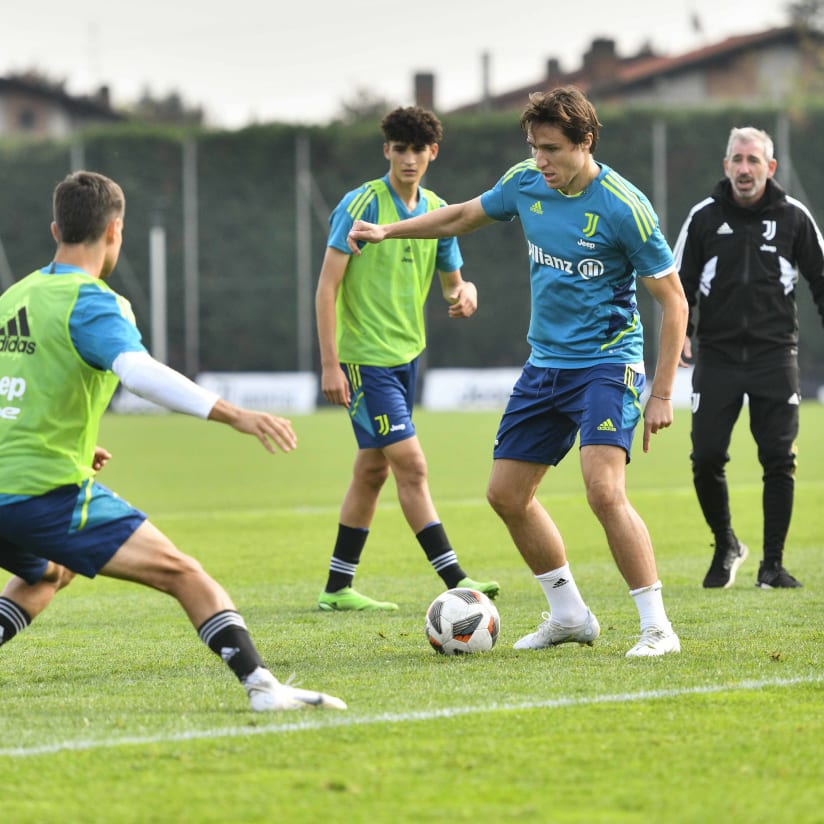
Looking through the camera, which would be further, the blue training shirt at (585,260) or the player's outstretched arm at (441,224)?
the player's outstretched arm at (441,224)

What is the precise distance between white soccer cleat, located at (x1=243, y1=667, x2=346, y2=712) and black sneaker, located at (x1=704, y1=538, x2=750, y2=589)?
159 inches

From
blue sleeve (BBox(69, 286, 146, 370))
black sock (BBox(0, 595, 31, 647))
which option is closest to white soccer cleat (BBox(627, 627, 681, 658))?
black sock (BBox(0, 595, 31, 647))

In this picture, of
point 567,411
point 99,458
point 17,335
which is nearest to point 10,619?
point 99,458

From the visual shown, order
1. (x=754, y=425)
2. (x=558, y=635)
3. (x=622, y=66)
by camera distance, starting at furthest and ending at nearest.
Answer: (x=622, y=66), (x=754, y=425), (x=558, y=635)

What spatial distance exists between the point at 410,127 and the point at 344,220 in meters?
0.60

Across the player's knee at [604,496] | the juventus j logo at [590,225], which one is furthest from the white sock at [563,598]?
the juventus j logo at [590,225]

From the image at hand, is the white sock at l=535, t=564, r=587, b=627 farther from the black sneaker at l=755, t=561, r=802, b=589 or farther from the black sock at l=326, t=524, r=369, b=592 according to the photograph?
the black sneaker at l=755, t=561, r=802, b=589

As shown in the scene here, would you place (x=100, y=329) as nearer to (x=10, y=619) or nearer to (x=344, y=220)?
(x=10, y=619)

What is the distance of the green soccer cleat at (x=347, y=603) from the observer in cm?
789

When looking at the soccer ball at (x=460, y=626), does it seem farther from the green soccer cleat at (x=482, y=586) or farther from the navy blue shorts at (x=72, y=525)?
the navy blue shorts at (x=72, y=525)

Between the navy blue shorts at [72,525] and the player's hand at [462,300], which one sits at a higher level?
the player's hand at [462,300]

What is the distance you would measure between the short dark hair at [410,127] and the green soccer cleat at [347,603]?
240cm

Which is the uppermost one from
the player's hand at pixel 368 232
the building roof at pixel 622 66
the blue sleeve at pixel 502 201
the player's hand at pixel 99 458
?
the building roof at pixel 622 66

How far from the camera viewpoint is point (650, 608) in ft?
20.3
